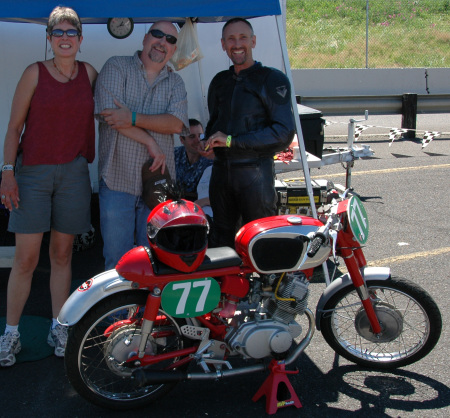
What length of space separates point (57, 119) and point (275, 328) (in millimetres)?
1722

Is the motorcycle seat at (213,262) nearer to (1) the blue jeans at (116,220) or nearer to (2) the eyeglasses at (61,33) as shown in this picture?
(1) the blue jeans at (116,220)

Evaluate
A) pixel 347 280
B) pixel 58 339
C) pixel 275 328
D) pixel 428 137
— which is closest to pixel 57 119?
pixel 58 339

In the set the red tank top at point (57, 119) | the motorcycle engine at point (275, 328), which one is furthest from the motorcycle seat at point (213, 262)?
A: the red tank top at point (57, 119)

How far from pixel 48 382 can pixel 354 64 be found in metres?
14.6

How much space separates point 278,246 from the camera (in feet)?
10.3

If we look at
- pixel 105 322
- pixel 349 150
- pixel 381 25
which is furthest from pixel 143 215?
pixel 381 25

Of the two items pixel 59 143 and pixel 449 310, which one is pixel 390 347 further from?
pixel 59 143

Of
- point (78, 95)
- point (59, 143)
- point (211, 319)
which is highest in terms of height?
point (78, 95)

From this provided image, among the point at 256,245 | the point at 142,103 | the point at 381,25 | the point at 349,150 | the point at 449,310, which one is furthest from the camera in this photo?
the point at 381,25

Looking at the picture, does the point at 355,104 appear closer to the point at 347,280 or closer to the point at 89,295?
the point at 347,280

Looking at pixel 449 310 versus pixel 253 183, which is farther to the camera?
pixel 449 310

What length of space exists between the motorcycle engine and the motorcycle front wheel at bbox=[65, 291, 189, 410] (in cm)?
32

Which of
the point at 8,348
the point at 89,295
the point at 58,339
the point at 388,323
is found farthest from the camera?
the point at 58,339

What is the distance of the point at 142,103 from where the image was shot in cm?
384
